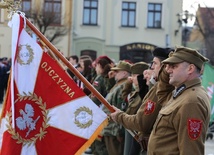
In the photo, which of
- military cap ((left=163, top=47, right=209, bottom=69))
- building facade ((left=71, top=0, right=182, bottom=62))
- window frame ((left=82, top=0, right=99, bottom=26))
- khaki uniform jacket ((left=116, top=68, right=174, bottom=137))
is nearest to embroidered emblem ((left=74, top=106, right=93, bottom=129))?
khaki uniform jacket ((left=116, top=68, right=174, bottom=137))

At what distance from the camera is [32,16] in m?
30.4

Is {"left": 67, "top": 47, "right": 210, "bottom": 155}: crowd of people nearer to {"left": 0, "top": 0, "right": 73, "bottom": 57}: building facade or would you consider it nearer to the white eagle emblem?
the white eagle emblem

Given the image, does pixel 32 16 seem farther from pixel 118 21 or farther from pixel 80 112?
pixel 80 112

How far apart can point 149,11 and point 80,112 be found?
102ft

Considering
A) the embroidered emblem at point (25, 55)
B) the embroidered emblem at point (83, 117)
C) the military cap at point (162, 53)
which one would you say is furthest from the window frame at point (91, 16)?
the military cap at point (162, 53)

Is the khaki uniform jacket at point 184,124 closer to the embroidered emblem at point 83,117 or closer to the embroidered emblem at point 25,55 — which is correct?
the embroidered emblem at point 83,117

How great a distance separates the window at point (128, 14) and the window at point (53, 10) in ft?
15.7

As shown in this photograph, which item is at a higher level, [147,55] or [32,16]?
[32,16]

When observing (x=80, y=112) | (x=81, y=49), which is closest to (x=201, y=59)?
(x=80, y=112)

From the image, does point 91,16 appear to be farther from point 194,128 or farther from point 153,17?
point 194,128

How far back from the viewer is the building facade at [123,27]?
34719 mm

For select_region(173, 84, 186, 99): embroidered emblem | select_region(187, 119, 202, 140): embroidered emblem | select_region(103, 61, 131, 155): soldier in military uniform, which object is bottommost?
select_region(103, 61, 131, 155): soldier in military uniform

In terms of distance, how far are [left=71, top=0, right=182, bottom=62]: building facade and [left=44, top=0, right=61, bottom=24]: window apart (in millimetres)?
1304

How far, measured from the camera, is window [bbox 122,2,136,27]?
3519 cm
